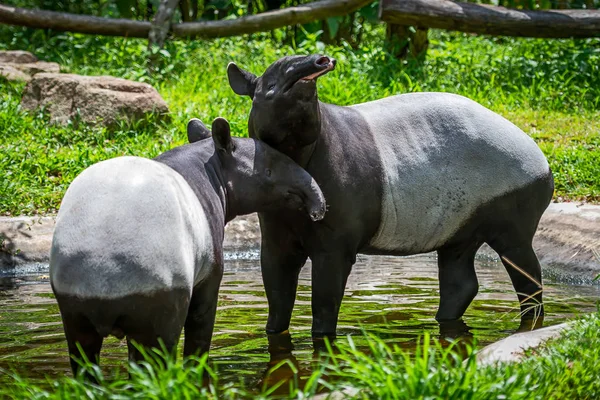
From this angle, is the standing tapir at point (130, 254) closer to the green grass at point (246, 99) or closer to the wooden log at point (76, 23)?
the green grass at point (246, 99)

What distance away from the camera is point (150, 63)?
13070 millimetres

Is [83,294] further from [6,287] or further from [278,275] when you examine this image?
[6,287]

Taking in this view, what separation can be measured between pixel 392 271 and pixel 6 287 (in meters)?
3.04

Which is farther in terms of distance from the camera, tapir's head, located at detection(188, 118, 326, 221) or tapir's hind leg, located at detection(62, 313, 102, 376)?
tapir's head, located at detection(188, 118, 326, 221)

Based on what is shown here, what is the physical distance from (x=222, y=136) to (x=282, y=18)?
8.30 metres

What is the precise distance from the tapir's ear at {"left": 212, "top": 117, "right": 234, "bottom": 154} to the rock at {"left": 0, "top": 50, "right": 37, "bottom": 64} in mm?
8505

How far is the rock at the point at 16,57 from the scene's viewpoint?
42.9 feet

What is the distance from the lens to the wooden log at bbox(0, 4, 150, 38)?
13000mm

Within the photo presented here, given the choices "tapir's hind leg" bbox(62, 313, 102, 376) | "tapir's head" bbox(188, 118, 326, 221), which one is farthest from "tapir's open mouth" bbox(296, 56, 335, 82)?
"tapir's hind leg" bbox(62, 313, 102, 376)

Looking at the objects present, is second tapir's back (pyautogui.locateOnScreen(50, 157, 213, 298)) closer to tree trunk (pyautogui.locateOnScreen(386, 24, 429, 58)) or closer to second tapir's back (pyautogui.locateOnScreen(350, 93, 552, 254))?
second tapir's back (pyautogui.locateOnScreen(350, 93, 552, 254))

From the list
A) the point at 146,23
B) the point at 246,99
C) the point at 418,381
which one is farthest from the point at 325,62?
the point at 146,23

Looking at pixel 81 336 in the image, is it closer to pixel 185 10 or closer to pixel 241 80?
pixel 241 80

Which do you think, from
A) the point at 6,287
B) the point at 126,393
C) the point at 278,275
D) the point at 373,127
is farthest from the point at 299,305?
the point at 126,393

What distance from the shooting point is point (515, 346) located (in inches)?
183
